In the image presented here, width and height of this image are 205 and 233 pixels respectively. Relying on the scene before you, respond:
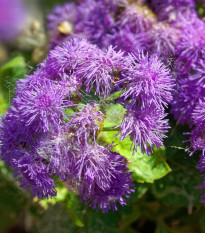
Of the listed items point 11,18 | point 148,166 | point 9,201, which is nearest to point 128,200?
point 148,166

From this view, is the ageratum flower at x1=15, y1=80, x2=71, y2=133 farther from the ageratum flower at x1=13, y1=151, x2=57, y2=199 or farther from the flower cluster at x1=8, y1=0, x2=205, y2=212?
the ageratum flower at x1=13, y1=151, x2=57, y2=199

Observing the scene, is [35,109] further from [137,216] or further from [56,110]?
[137,216]

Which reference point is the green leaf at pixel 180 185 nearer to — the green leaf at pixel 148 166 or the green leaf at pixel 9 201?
the green leaf at pixel 148 166

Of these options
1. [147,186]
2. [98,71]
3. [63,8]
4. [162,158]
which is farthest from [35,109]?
[63,8]

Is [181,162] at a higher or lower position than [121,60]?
lower

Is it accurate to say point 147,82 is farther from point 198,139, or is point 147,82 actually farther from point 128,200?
point 128,200
